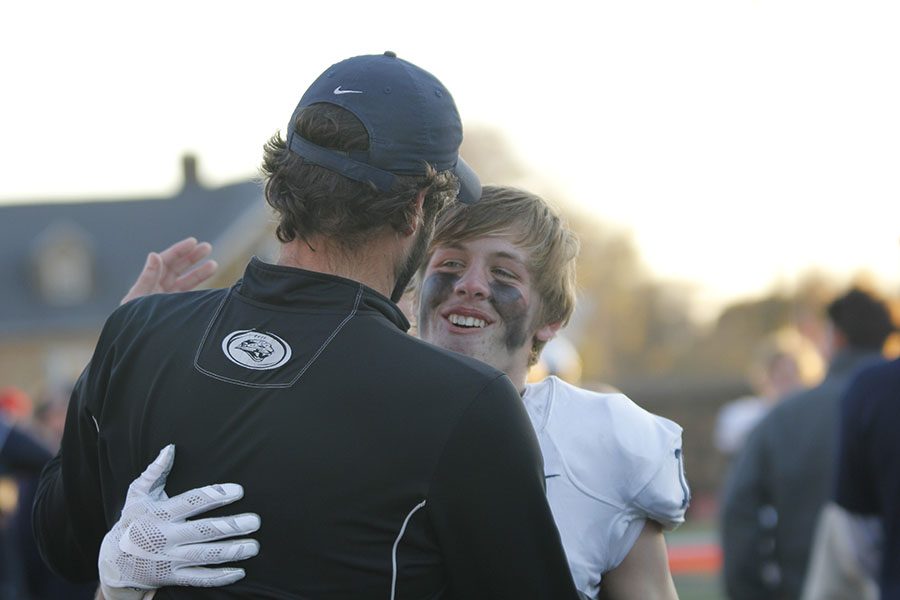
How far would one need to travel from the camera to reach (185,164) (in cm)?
4553

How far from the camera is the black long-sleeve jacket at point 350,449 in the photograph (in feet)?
7.79

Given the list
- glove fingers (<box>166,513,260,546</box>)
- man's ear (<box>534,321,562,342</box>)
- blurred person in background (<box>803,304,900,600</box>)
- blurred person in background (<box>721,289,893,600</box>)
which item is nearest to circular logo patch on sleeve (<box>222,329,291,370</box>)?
glove fingers (<box>166,513,260,546</box>)

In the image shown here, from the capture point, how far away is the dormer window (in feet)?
139


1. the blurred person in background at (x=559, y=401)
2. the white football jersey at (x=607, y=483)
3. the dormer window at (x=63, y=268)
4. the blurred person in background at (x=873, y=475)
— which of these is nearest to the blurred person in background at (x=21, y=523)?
the blurred person in background at (x=873, y=475)

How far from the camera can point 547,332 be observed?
3.41 metres

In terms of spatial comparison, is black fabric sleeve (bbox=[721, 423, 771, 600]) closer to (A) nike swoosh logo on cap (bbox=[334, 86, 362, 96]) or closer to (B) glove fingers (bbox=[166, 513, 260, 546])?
(A) nike swoosh logo on cap (bbox=[334, 86, 362, 96])

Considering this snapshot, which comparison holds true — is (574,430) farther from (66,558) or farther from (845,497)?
(845,497)

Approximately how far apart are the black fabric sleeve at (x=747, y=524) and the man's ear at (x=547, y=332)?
3.48 m

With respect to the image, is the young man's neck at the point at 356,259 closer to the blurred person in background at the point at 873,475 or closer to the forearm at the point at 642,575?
the forearm at the point at 642,575

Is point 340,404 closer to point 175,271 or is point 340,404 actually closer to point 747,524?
point 175,271

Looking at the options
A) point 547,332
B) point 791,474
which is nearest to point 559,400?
point 547,332

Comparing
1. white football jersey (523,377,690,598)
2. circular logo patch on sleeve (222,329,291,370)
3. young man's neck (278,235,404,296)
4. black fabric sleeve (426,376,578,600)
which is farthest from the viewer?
white football jersey (523,377,690,598)

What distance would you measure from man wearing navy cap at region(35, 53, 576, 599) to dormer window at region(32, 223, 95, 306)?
41.3 meters

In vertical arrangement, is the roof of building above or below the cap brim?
below
